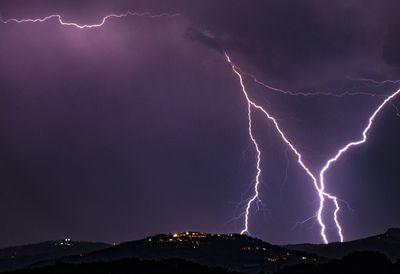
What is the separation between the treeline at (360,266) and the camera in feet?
153

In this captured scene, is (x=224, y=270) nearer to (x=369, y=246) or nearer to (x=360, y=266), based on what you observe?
(x=360, y=266)

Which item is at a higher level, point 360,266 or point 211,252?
point 211,252

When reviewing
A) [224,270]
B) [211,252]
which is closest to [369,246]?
[211,252]

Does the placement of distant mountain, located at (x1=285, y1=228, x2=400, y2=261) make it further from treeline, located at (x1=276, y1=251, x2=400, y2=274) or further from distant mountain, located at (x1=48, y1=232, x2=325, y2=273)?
treeline, located at (x1=276, y1=251, x2=400, y2=274)

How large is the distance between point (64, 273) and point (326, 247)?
9775 cm

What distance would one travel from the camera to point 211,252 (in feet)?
368

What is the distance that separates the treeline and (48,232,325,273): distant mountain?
1700 inches

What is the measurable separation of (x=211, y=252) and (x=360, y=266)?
64.8 meters

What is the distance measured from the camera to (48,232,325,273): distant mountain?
103m

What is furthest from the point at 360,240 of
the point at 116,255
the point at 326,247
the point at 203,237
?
the point at 116,255

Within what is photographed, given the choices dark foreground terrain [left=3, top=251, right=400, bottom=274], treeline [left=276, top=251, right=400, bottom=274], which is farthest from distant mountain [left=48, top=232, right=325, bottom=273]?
treeline [left=276, top=251, right=400, bottom=274]

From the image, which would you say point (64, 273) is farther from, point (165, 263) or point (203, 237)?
point (203, 237)

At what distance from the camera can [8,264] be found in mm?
151125

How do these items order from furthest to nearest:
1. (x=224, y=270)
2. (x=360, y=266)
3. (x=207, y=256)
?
1. (x=207, y=256)
2. (x=224, y=270)
3. (x=360, y=266)
